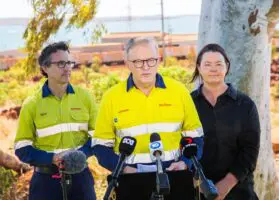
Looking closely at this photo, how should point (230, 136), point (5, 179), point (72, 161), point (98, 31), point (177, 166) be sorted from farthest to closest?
point (98, 31) < point (5, 179) < point (230, 136) < point (72, 161) < point (177, 166)

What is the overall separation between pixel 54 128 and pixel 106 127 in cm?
73

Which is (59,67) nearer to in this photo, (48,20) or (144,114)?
(144,114)

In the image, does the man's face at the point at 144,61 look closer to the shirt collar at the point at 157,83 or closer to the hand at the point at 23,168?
the shirt collar at the point at 157,83

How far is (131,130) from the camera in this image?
2895 mm

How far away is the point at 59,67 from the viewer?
11.8ft

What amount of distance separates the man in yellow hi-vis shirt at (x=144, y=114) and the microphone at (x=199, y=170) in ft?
0.66

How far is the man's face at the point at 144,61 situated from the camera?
9.18ft

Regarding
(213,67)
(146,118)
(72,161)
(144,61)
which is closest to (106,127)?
(146,118)

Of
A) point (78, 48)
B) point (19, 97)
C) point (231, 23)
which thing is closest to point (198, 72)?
point (231, 23)

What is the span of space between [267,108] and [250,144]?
1952 mm

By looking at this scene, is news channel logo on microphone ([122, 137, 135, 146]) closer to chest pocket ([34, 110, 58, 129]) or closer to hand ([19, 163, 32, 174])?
chest pocket ([34, 110, 58, 129])

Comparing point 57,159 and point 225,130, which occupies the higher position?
point 225,130

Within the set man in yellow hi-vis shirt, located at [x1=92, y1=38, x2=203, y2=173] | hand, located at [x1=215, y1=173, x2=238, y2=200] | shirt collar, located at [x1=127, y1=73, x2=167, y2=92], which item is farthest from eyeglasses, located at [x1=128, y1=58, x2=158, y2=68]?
hand, located at [x1=215, y1=173, x2=238, y2=200]

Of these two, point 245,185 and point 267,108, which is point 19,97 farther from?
point 245,185
